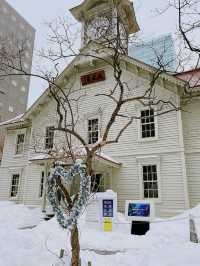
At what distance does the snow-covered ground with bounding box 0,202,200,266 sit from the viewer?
5211 mm

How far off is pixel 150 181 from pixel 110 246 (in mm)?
6028

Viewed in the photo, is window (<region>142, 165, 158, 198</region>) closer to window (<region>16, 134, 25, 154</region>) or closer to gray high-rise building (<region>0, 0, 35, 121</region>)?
window (<region>16, 134, 25, 154</region>)

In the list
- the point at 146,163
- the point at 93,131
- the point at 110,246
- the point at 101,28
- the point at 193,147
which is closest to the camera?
the point at 110,246

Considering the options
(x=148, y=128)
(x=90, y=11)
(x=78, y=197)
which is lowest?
(x=78, y=197)

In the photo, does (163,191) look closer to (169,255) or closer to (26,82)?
(169,255)

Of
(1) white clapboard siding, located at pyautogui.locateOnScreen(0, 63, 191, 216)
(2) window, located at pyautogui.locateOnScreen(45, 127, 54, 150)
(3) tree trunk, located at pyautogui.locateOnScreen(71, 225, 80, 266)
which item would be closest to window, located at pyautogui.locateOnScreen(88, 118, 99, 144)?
(1) white clapboard siding, located at pyautogui.locateOnScreen(0, 63, 191, 216)

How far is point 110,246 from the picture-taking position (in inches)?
288

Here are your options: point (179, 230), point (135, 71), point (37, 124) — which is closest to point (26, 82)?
point (37, 124)

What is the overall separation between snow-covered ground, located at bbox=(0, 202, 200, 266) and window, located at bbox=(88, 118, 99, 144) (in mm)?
5877

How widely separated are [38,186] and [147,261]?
12258 millimetres

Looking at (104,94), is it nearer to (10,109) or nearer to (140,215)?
(140,215)

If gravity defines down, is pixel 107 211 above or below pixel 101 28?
below

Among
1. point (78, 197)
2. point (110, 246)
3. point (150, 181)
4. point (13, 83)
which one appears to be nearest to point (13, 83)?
point (13, 83)

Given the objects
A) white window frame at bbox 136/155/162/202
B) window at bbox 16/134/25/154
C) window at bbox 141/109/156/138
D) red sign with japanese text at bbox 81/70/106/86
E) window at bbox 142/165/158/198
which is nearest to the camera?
white window frame at bbox 136/155/162/202
